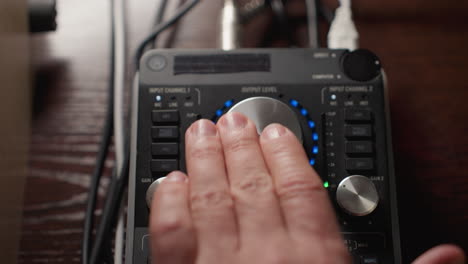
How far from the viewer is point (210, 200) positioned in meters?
0.30

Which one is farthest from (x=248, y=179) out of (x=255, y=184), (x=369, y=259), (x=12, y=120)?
(x=12, y=120)

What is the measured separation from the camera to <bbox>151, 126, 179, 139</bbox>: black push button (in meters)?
0.36

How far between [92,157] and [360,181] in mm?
245

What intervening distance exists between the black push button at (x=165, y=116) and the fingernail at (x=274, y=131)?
0.23 ft

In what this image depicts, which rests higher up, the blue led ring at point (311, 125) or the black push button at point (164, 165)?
the blue led ring at point (311, 125)

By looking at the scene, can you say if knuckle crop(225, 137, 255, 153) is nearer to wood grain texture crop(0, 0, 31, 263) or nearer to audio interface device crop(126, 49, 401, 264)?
audio interface device crop(126, 49, 401, 264)

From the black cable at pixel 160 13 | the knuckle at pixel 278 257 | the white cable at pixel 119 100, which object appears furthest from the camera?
the black cable at pixel 160 13

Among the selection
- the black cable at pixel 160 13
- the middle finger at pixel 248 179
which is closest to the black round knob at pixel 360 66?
the middle finger at pixel 248 179

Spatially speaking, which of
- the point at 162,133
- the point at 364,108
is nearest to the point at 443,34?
the point at 364,108

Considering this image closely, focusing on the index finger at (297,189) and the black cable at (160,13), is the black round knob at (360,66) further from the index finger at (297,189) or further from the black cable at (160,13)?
the black cable at (160,13)

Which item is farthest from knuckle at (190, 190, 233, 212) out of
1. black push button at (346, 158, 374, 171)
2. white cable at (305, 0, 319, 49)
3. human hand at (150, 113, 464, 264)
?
white cable at (305, 0, 319, 49)

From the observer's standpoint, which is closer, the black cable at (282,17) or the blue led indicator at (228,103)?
the blue led indicator at (228,103)

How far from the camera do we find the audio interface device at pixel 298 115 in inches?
13.8

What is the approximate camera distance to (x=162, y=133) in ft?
1.18
